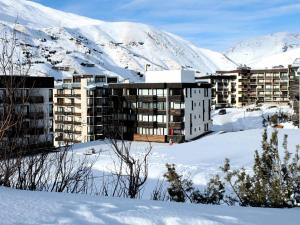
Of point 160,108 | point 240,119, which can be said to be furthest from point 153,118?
point 240,119

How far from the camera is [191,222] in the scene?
Answer: 16.7ft

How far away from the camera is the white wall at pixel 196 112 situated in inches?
1940

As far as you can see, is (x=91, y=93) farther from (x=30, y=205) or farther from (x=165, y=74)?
(x=30, y=205)

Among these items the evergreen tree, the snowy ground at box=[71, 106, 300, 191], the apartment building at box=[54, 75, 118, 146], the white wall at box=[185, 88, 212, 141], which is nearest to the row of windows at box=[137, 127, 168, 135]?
the white wall at box=[185, 88, 212, 141]

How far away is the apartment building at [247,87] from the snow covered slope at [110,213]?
299 feet

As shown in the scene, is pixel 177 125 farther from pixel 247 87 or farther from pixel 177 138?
pixel 247 87

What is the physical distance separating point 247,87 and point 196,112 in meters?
48.5

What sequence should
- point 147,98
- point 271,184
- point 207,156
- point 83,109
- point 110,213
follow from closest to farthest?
1. point 110,213
2. point 271,184
3. point 207,156
4. point 147,98
5. point 83,109

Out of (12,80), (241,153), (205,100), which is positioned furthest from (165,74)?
(12,80)

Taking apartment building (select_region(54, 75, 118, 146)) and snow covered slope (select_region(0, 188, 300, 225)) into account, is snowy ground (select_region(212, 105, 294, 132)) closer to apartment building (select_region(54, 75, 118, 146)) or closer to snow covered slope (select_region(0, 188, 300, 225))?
apartment building (select_region(54, 75, 118, 146))

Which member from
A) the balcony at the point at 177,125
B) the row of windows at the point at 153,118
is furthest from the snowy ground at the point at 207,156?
the balcony at the point at 177,125

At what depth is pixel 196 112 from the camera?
52375 mm

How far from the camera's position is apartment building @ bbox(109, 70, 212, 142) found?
48.5 metres

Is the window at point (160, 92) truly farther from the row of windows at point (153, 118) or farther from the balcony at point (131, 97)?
the balcony at point (131, 97)
